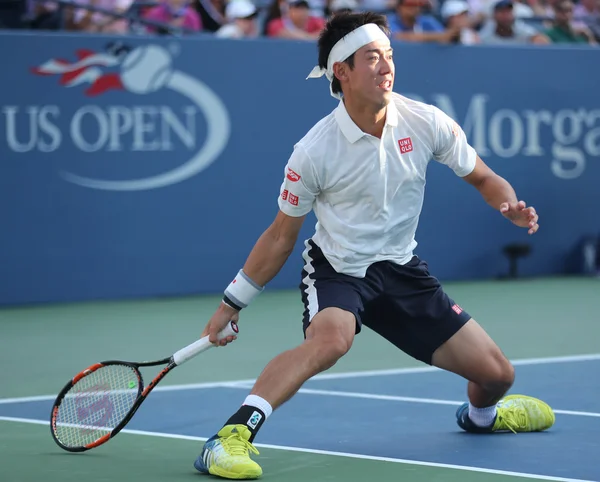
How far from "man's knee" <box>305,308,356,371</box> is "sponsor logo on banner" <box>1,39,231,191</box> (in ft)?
17.9

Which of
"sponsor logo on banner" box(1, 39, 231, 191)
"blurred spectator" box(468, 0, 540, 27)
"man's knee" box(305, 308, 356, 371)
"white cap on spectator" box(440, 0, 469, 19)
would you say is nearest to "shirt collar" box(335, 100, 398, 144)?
"man's knee" box(305, 308, 356, 371)

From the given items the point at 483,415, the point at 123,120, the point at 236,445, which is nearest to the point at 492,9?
the point at 123,120

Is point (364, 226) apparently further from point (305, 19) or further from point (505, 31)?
point (505, 31)

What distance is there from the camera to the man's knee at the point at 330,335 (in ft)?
15.0

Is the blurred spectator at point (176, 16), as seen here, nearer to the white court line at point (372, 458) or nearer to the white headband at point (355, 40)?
the white court line at point (372, 458)

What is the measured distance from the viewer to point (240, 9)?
35.9ft

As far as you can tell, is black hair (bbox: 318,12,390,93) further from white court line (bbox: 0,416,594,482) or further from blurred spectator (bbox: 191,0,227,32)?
blurred spectator (bbox: 191,0,227,32)

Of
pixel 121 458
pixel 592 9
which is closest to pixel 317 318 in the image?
pixel 121 458

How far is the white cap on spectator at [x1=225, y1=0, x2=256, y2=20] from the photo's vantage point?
430 inches

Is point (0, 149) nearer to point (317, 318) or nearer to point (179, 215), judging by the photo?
point (179, 215)

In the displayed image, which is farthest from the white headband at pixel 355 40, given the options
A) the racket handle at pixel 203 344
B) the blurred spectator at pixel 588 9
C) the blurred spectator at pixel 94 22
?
the blurred spectator at pixel 588 9

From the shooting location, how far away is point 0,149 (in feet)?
31.2

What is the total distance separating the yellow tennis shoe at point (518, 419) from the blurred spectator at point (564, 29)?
7762 mm

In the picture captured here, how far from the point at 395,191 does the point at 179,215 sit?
5.52 meters
